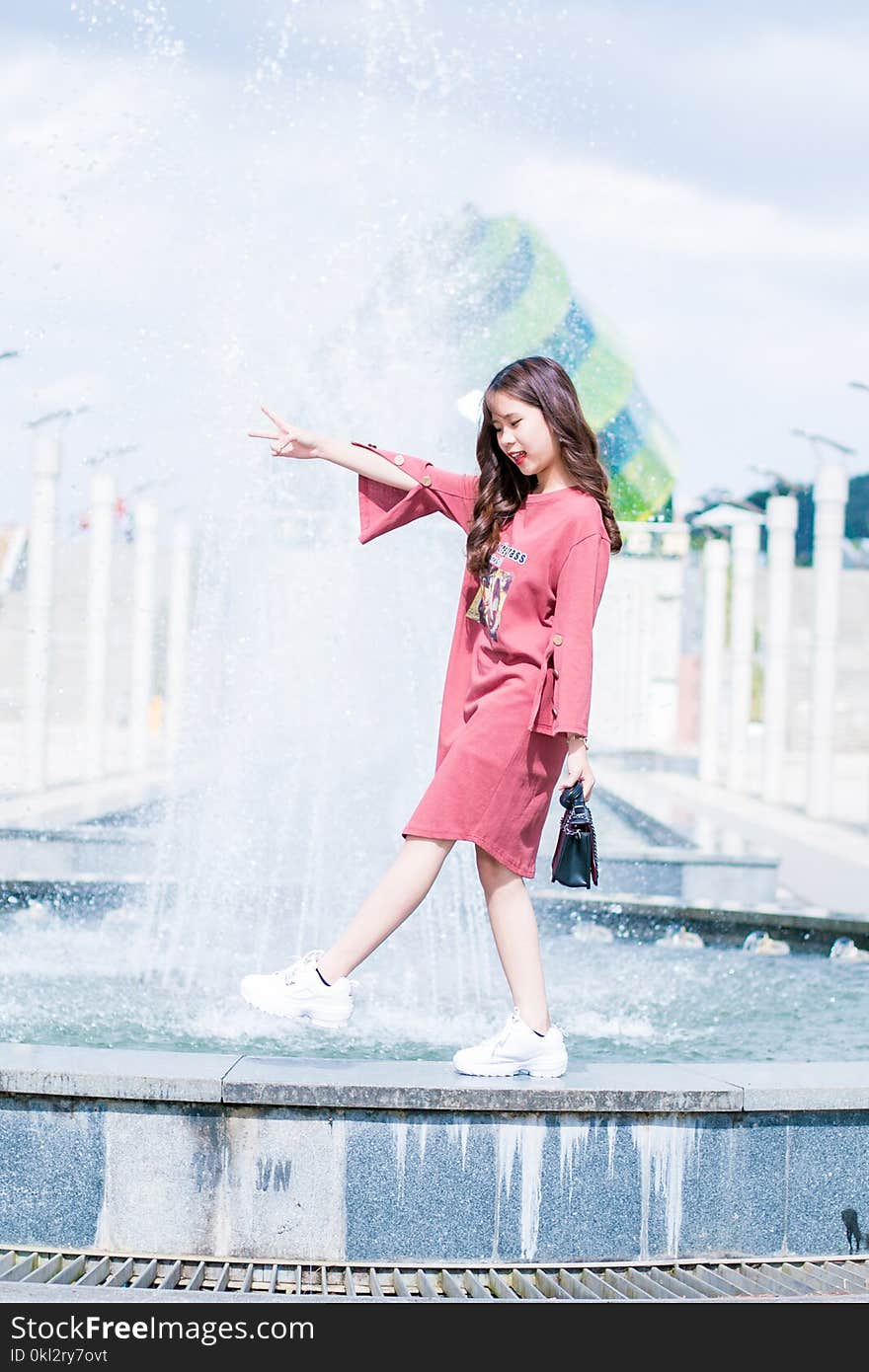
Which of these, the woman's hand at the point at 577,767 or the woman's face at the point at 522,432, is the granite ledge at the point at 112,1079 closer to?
the woman's hand at the point at 577,767

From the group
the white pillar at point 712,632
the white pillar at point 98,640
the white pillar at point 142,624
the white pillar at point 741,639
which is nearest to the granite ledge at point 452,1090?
the white pillar at point 98,640

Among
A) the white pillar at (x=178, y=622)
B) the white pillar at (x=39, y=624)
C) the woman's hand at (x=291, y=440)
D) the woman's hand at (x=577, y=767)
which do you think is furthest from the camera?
the white pillar at (x=178, y=622)

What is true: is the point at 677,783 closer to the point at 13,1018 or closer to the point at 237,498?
the point at 237,498

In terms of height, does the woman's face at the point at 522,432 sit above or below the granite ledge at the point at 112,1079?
above

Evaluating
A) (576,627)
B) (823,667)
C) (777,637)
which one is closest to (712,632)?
(777,637)

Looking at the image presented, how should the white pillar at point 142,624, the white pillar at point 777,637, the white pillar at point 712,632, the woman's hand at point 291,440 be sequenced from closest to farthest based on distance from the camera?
the woman's hand at point 291,440, the white pillar at point 142,624, the white pillar at point 777,637, the white pillar at point 712,632

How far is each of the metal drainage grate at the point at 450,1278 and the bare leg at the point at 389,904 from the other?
575 mm

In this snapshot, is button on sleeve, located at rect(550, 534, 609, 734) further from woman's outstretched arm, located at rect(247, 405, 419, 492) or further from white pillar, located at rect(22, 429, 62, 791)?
white pillar, located at rect(22, 429, 62, 791)

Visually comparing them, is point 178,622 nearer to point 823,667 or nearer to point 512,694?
point 823,667

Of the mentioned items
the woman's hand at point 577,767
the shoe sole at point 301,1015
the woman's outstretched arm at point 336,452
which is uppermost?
the woman's outstretched arm at point 336,452

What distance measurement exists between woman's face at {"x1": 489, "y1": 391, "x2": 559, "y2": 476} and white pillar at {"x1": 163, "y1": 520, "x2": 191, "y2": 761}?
16826 millimetres

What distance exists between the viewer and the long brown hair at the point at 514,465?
135 inches

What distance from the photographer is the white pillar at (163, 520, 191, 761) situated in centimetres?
2089

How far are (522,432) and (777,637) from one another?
16.1 meters
